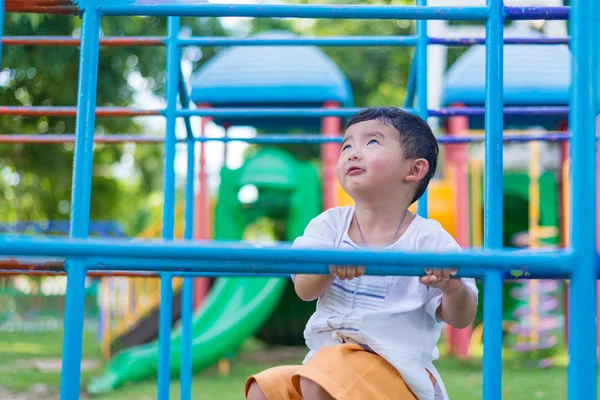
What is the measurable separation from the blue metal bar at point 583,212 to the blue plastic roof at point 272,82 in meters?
5.61

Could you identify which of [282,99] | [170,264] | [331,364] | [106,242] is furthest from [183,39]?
[282,99]

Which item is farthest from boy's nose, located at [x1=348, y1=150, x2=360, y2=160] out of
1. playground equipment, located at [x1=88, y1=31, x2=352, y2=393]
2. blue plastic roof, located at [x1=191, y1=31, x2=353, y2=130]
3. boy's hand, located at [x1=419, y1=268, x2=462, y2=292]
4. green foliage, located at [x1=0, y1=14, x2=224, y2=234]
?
green foliage, located at [x1=0, y1=14, x2=224, y2=234]

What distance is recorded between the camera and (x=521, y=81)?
6668 millimetres

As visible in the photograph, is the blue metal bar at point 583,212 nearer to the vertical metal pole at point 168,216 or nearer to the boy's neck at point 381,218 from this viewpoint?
the boy's neck at point 381,218

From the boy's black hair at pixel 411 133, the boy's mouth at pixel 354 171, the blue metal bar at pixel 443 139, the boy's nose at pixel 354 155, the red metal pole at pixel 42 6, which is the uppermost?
the red metal pole at pixel 42 6

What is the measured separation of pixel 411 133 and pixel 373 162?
0.12m

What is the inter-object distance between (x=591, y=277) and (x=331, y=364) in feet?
1.94

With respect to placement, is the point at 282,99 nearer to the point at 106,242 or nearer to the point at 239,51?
the point at 239,51

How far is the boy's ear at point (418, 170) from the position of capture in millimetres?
1589

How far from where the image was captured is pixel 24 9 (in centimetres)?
163

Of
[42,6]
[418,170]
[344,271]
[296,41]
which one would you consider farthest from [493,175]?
[296,41]

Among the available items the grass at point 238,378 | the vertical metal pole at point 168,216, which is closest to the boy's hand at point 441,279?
the vertical metal pole at point 168,216

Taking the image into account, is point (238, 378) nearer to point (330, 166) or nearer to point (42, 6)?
point (330, 166)

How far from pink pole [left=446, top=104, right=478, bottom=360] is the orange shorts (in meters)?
4.74
